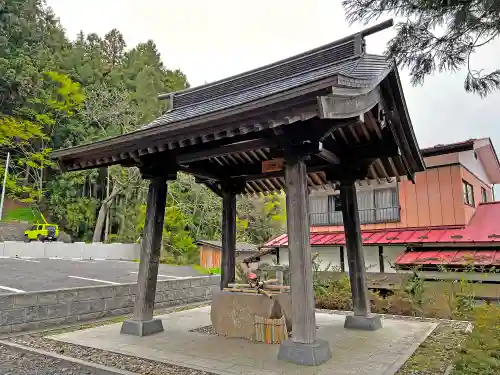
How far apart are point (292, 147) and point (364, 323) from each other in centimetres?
327

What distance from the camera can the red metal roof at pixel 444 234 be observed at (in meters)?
9.21

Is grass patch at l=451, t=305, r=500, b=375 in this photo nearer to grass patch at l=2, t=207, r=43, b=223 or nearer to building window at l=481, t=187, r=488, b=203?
building window at l=481, t=187, r=488, b=203

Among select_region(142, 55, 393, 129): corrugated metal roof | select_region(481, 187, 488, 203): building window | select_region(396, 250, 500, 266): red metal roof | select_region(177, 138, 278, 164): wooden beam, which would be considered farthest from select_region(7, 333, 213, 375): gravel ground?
select_region(481, 187, 488, 203): building window

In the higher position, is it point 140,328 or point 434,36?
point 434,36

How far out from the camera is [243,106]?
3574 millimetres

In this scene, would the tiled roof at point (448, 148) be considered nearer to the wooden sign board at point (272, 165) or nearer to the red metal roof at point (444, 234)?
the red metal roof at point (444, 234)

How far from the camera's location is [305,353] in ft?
12.5

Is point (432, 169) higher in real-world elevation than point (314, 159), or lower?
higher


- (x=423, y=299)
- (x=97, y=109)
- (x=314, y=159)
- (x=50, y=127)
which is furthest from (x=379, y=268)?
(x=50, y=127)

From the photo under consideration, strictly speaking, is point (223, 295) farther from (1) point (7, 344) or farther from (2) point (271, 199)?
(2) point (271, 199)

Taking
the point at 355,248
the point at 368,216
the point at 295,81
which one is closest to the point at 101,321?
the point at 355,248

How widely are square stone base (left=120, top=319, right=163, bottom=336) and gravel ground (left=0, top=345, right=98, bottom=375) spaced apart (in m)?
1.21

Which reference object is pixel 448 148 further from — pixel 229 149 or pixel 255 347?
pixel 255 347

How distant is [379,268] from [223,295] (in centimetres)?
659
